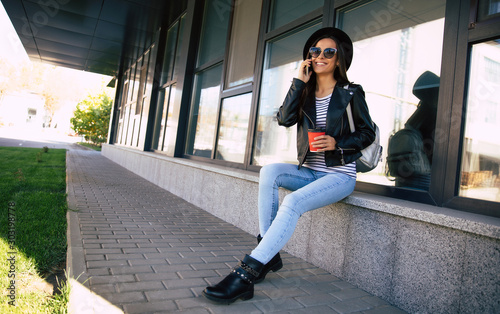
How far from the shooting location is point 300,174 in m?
2.62

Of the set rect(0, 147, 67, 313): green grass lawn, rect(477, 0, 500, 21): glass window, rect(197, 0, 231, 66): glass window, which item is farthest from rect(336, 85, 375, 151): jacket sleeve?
rect(197, 0, 231, 66): glass window

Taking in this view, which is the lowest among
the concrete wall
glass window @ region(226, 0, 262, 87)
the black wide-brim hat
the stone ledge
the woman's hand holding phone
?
the concrete wall

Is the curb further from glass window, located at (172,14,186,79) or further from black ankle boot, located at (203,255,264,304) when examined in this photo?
glass window, located at (172,14,186,79)

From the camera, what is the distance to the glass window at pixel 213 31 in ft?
21.3

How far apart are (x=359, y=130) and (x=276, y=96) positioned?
7.55ft

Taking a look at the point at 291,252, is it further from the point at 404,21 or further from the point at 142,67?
the point at 142,67

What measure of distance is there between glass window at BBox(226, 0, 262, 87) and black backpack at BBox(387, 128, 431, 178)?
280cm

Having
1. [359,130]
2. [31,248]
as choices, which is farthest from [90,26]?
[359,130]

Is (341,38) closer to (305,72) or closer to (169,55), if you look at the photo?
(305,72)

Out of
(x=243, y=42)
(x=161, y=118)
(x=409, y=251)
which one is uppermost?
(x=243, y=42)

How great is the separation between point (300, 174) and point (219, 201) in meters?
2.45

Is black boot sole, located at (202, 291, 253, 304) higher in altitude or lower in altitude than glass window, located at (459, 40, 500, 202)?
lower

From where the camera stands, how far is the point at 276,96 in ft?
15.1

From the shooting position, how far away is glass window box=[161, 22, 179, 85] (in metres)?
9.34
